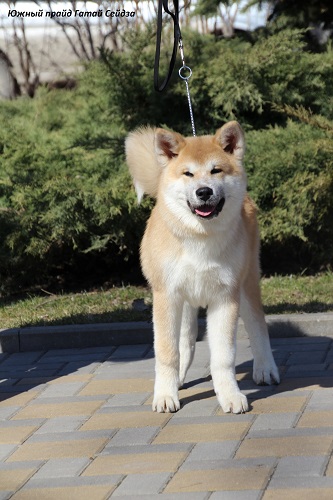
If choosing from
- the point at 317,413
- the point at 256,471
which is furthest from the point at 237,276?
the point at 256,471

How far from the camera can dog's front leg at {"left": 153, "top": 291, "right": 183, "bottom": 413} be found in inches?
169

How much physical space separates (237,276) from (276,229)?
2870mm

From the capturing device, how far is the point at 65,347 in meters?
5.88

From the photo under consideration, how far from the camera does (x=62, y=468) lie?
360 centimetres

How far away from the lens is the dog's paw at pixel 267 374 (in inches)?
183

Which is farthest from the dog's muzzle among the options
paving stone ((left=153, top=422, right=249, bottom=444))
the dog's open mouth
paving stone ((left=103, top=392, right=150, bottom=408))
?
paving stone ((left=103, top=392, right=150, bottom=408))

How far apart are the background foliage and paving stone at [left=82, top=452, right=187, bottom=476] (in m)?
3.57

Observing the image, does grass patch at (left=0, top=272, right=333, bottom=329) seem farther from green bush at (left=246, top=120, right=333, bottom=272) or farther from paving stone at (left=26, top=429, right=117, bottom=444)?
paving stone at (left=26, top=429, right=117, bottom=444)

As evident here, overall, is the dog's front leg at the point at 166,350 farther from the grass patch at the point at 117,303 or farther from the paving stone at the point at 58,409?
the grass patch at the point at 117,303

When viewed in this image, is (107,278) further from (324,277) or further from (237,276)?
(237,276)

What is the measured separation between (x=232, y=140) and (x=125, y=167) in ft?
11.2

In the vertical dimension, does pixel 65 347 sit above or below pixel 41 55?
below

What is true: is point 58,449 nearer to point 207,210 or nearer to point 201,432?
point 201,432

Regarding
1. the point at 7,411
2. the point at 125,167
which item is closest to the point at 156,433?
the point at 7,411
